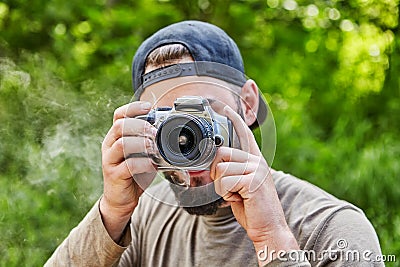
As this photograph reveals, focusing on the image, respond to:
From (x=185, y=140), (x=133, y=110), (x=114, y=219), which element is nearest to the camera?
(x=185, y=140)

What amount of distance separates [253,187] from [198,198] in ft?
0.52

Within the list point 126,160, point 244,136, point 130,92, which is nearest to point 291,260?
point 244,136

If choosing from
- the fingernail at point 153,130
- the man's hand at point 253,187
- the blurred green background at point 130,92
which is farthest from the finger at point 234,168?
the blurred green background at point 130,92

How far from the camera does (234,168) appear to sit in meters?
1.17

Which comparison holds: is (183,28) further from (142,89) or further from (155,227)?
(155,227)

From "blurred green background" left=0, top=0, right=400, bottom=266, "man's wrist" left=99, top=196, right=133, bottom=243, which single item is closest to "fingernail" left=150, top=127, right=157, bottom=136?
"man's wrist" left=99, top=196, right=133, bottom=243

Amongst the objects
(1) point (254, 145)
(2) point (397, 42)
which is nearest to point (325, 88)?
(2) point (397, 42)

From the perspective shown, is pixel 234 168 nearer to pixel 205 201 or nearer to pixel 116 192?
pixel 205 201

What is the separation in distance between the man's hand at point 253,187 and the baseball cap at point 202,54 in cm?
20

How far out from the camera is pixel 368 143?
105 inches

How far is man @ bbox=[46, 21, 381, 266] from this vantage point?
119cm

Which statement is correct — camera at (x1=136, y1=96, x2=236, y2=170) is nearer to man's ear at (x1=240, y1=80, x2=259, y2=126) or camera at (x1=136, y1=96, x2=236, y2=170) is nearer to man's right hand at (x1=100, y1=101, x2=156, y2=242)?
man's right hand at (x1=100, y1=101, x2=156, y2=242)

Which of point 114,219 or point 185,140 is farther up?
point 185,140

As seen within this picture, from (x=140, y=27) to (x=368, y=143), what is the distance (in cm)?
100
